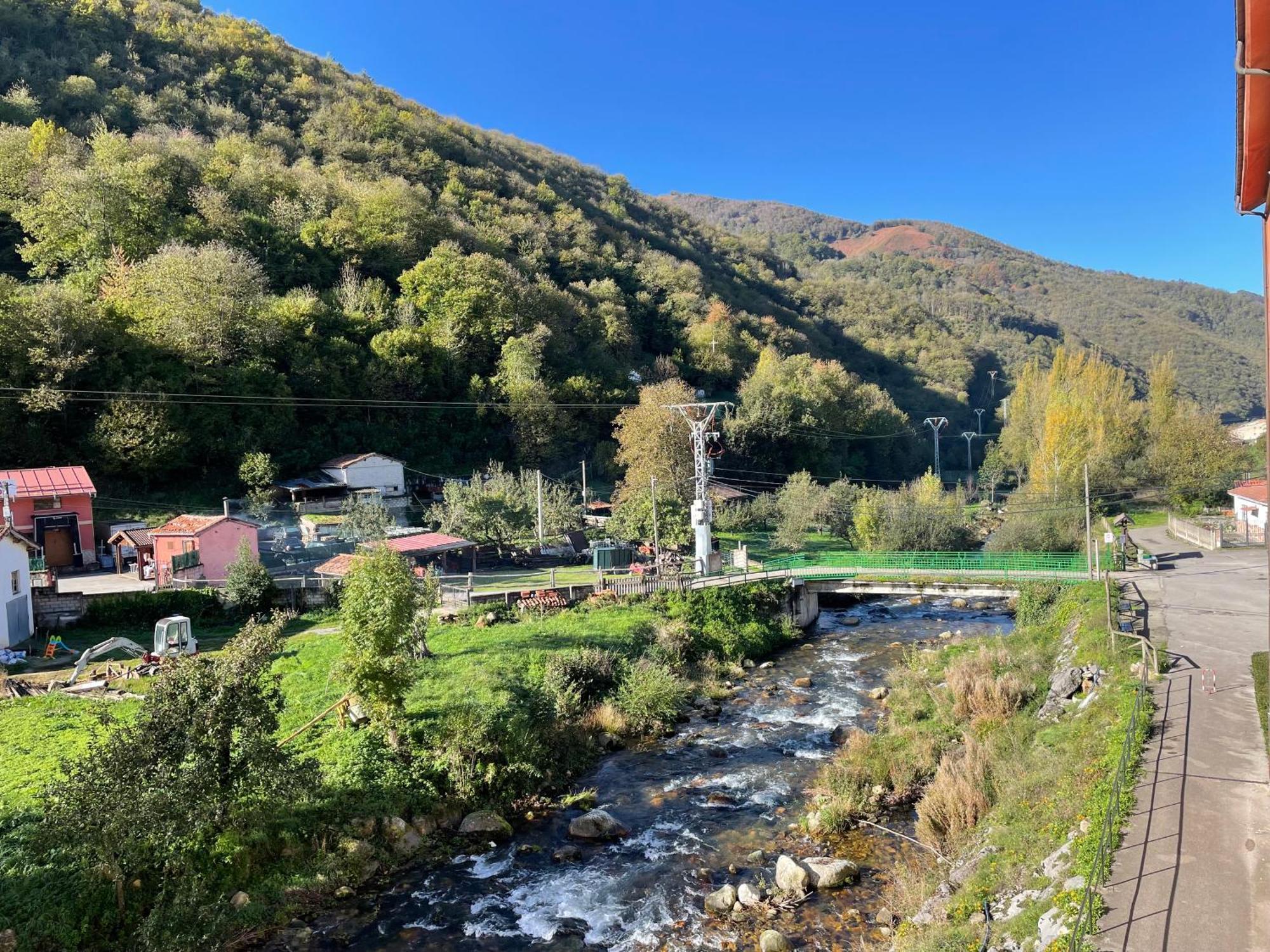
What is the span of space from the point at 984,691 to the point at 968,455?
68917 mm

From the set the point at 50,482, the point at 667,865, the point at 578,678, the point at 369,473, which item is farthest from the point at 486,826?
the point at 369,473

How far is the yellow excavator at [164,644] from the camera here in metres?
23.2

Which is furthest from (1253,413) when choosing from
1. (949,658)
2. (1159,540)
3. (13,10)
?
(13,10)

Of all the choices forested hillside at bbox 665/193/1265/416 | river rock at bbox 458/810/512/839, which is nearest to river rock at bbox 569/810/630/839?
river rock at bbox 458/810/512/839

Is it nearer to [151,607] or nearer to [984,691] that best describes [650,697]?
[984,691]

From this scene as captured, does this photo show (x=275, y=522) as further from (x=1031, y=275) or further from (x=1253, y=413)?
(x=1031, y=275)

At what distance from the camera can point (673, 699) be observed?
74.0 feet

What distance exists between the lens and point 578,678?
22516mm

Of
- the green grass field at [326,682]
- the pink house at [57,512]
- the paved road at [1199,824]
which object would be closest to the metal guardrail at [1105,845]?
the paved road at [1199,824]

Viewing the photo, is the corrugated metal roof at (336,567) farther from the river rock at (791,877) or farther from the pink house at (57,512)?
the river rock at (791,877)

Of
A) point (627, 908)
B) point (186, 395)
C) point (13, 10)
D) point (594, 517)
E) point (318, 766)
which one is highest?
point (13, 10)

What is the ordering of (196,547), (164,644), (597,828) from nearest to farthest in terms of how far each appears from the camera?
(597,828), (164,644), (196,547)

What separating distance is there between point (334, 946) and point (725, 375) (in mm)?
71506

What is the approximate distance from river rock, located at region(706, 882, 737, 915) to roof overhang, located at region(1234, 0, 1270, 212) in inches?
478
